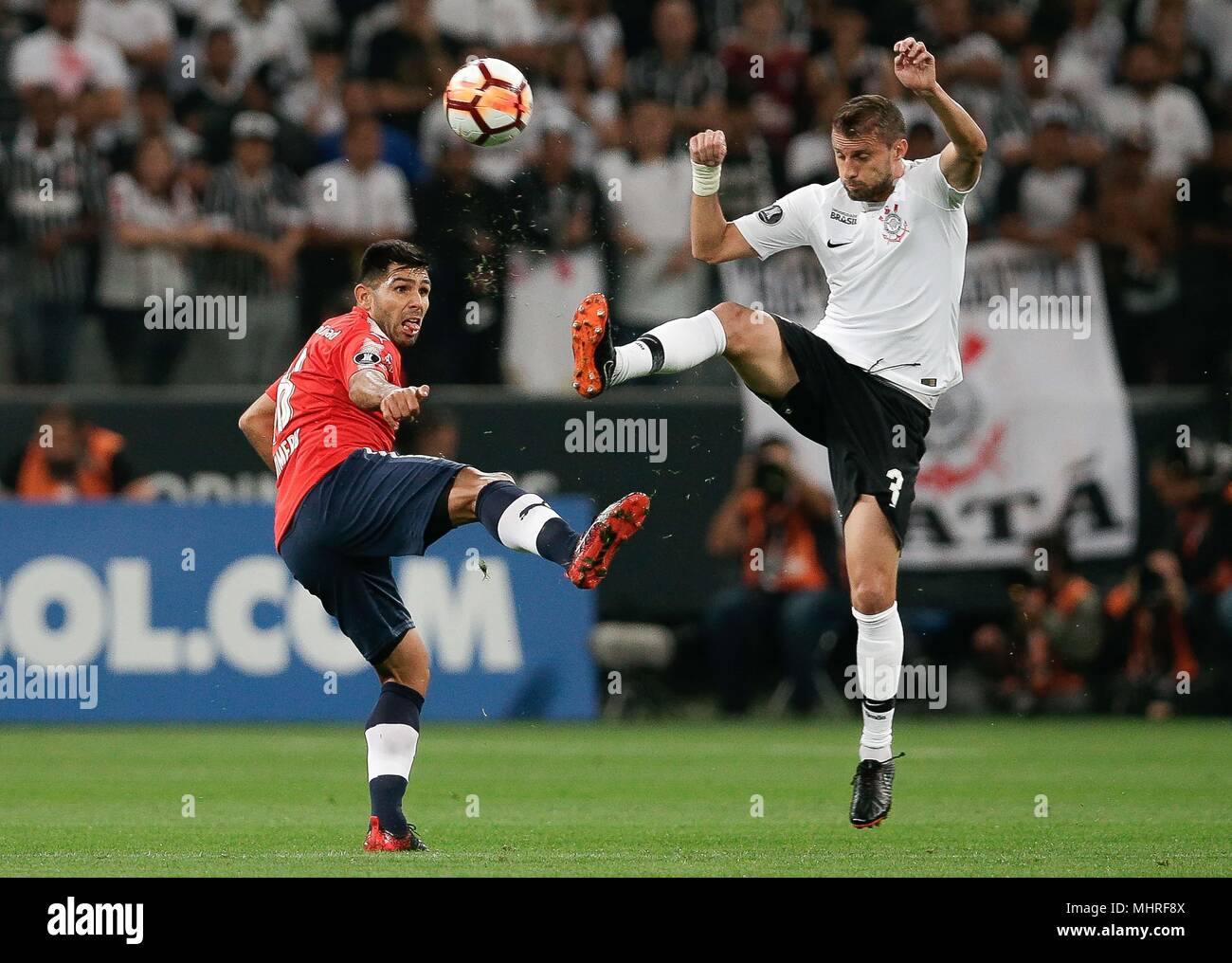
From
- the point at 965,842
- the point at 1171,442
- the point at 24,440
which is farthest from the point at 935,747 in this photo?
Answer: the point at 24,440

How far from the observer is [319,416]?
8070mm

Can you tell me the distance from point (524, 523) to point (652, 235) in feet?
23.0

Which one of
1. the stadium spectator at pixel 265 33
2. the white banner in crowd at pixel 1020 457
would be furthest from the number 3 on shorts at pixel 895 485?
the stadium spectator at pixel 265 33

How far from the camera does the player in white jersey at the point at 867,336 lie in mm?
8469

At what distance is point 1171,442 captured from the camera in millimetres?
15156

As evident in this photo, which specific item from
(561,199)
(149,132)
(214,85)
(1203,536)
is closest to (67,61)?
(214,85)

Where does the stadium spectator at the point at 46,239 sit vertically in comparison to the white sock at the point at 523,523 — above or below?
above

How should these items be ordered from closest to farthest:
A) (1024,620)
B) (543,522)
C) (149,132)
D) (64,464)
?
1. (543,522)
2. (64,464)
3. (1024,620)
4. (149,132)

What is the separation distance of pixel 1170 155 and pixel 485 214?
762 cm

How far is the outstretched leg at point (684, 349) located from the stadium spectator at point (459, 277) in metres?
2.34

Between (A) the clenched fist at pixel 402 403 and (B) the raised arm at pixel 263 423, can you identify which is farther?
(B) the raised arm at pixel 263 423

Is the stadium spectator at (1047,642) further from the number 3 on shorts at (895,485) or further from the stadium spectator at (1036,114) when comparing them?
the number 3 on shorts at (895,485)

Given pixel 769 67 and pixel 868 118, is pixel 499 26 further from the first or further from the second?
pixel 868 118

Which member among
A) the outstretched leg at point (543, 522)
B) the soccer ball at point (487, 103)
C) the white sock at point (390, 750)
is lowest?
the white sock at point (390, 750)
